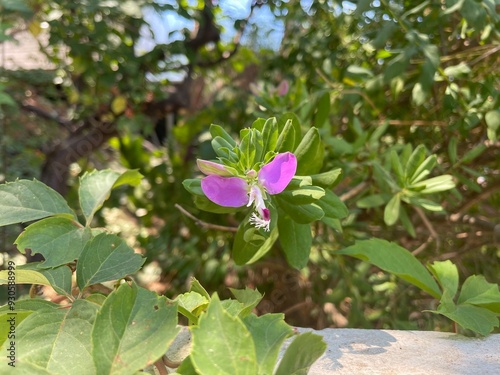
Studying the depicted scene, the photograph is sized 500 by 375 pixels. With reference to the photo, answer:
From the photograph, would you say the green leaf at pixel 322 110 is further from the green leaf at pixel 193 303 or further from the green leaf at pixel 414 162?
the green leaf at pixel 193 303

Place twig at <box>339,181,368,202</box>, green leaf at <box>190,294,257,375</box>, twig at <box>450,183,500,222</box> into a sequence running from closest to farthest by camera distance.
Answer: green leaf at <box>190,294,257,375</box> → twig at <box>339,181,368,202</box> → twig at <box>450,183,500,222</box>

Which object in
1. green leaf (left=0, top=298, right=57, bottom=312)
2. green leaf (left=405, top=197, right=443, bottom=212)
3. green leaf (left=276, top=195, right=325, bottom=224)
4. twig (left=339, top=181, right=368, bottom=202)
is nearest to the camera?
green leaf (left=0, top=298, right=57, bottom=312)

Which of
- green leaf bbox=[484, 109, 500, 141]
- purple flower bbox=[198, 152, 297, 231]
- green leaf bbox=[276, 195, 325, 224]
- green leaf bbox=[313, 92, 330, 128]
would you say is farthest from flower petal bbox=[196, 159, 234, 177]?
green leaf bbox=[484, 109, 500, 141]

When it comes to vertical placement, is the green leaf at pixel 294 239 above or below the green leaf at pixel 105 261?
above

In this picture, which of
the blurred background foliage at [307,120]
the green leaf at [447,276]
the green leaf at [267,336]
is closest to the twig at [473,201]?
the blurred background foliage at [307,120]

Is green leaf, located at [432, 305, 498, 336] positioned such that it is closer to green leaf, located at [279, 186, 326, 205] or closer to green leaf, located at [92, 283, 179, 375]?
green leaf, located at [279, 186, 326, 205]

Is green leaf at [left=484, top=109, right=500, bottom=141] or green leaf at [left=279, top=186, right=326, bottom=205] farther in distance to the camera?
green leaf at [left=484, top=109, right=500, bottom=141]
